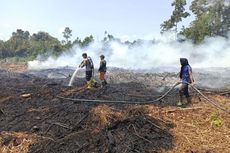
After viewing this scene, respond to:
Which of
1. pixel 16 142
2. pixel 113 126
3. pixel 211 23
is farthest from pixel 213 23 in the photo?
pixel 16 142

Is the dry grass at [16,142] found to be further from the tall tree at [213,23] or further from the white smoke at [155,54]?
the tall tree at [213,23]

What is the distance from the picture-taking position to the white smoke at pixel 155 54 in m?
37.6

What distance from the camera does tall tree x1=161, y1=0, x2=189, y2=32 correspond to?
47750mm

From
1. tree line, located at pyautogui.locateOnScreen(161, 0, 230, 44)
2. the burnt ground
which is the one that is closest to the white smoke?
tree line, located at pyautogui.locateOnScreen(161, 0, 230, 44)

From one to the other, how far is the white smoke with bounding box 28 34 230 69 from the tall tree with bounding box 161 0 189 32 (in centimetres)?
291

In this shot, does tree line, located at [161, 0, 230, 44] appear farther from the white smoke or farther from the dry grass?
the dry grass

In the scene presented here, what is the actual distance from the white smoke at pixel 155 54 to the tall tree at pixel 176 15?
9.55 feet

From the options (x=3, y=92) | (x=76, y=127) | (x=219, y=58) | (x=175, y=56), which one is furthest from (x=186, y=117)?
(x=175, y=56)

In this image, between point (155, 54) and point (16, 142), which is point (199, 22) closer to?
point (155, 54)

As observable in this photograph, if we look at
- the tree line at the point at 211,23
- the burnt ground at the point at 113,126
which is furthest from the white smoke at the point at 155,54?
the burnt ground at the point at 113,126

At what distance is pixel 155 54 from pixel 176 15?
784cm

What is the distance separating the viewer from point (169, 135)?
387 inches

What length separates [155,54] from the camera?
4416 cm

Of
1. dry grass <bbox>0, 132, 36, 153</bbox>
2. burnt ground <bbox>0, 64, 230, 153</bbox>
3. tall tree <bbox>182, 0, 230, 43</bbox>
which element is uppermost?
tall tree <bbox>182, 0, 230, 43</bbox>
